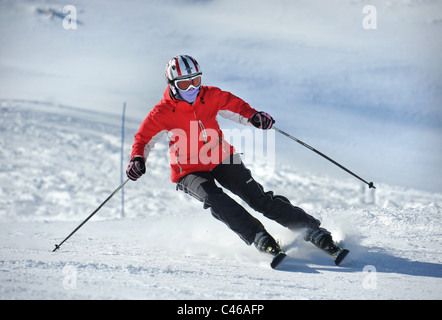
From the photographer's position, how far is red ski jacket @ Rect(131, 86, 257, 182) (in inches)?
143

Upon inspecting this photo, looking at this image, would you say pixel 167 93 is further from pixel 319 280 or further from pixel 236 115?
pixel 319 280

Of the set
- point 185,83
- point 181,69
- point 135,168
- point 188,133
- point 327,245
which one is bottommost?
point 327,245

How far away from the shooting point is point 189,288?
2.46 metres

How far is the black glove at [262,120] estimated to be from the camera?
3.76m

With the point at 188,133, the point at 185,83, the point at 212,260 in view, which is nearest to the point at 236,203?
the point at 212,260

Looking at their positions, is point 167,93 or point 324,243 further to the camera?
point 167,93

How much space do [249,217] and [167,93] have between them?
1272 mm

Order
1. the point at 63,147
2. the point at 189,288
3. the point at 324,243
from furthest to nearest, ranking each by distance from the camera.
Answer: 1. the point at 63,147
2. the point at 324,243
3. the point at 189,288

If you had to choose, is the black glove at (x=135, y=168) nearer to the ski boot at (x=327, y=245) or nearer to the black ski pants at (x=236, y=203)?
the black ski pants at (x=236, y=203)

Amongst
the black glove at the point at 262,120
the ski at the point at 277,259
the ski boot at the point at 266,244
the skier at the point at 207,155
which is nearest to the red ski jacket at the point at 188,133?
the skier at the point at 207,155

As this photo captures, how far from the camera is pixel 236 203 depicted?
3.42 meters

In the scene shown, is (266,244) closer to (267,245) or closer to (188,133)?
(267,245)

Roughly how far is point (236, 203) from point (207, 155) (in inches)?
21.7
